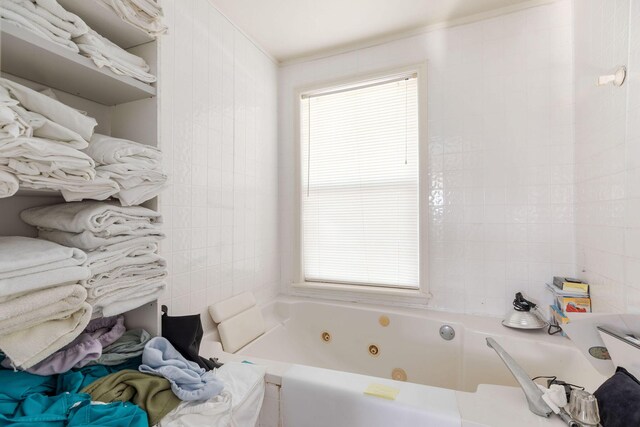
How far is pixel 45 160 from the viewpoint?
25.5 inches

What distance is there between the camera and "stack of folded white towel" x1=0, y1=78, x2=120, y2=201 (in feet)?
1.96

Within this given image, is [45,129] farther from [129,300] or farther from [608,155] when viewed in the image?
[608,155]

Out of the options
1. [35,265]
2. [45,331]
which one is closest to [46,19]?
[35,265]

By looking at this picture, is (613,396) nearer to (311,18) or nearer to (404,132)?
(404,132)

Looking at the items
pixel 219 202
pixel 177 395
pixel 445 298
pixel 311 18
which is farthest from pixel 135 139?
pixel 445 298

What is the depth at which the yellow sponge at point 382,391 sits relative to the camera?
3.23 ft

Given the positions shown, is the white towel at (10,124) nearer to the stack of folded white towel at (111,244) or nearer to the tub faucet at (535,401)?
the stack of folded white towel at (111,244)

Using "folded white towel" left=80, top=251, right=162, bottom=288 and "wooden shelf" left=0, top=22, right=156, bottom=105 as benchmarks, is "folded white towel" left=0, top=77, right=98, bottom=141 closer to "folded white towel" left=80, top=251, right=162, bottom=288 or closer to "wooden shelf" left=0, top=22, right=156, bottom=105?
"wooden shelf" left=0, top=22, right=156, bottom=105

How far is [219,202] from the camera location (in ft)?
5.48

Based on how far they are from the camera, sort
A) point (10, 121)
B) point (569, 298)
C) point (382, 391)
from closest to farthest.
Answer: point (10, 121) < point (382, 391) < point (569, 298)

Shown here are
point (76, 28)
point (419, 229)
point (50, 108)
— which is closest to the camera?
point (50, 108)

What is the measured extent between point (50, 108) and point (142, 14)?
467 mm

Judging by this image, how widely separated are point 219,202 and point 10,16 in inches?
43.2

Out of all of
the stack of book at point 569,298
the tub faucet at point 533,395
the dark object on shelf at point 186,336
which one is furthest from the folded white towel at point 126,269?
the stack of book at point 569,298
